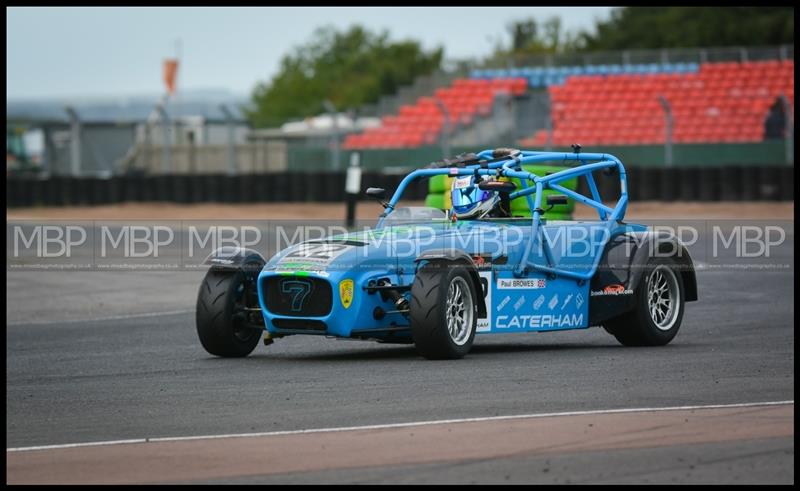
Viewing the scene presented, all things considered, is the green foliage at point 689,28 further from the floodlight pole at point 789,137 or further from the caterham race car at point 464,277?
the caterham race car at point 464,277

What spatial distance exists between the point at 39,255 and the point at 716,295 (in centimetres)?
1124

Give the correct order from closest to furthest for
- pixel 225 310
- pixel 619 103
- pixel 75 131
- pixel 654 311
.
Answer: pixel 225 310 → pixel 654 311 → pixel 75 131 → pixel 619 103

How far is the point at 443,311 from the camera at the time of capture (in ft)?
32.8

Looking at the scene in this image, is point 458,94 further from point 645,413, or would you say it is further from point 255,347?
point 645,413

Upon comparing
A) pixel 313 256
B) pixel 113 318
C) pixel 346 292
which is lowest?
pixel 113 318

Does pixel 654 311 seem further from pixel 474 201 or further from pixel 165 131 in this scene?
pixel 165 131

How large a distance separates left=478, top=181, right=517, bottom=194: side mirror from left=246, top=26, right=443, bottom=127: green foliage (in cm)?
6840

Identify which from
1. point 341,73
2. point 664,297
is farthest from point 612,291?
point 341,73

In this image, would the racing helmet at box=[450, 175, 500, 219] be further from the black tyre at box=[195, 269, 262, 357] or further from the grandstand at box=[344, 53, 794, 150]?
the grandstand at box=[344, 53, 794, 150]

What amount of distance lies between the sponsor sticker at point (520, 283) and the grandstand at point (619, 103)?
23264mm

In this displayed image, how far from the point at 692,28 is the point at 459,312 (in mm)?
55222

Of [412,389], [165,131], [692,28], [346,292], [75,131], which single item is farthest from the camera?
[692,28]

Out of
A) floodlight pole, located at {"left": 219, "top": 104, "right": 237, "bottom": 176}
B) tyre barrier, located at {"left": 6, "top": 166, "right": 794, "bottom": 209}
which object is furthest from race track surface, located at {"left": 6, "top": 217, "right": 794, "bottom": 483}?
floodlight pole, located at {"left": 219, "top": 104, "right": 237, "bottom": 176}

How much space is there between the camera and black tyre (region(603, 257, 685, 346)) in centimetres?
1140
